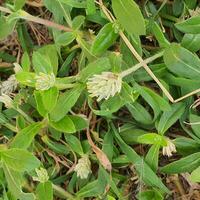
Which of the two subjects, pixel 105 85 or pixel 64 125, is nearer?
pixel 105 85

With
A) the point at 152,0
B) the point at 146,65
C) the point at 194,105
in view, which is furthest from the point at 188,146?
the point at 152,0

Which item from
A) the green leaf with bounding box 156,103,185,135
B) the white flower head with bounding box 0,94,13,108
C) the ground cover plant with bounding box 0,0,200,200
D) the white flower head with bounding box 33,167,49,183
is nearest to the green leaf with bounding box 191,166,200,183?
the ground cover plant with bounding box 0,0,200,200

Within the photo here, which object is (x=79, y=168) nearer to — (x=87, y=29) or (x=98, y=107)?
(x=98, y=107)

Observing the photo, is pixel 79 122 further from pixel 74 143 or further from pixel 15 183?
pixel 15 183

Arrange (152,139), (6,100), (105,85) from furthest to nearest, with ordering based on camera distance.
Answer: (6,100), (152,139), (105,85)

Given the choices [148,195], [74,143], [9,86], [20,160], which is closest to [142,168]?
[148,195]

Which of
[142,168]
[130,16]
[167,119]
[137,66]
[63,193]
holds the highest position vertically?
[130,16]

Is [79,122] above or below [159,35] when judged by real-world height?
below
